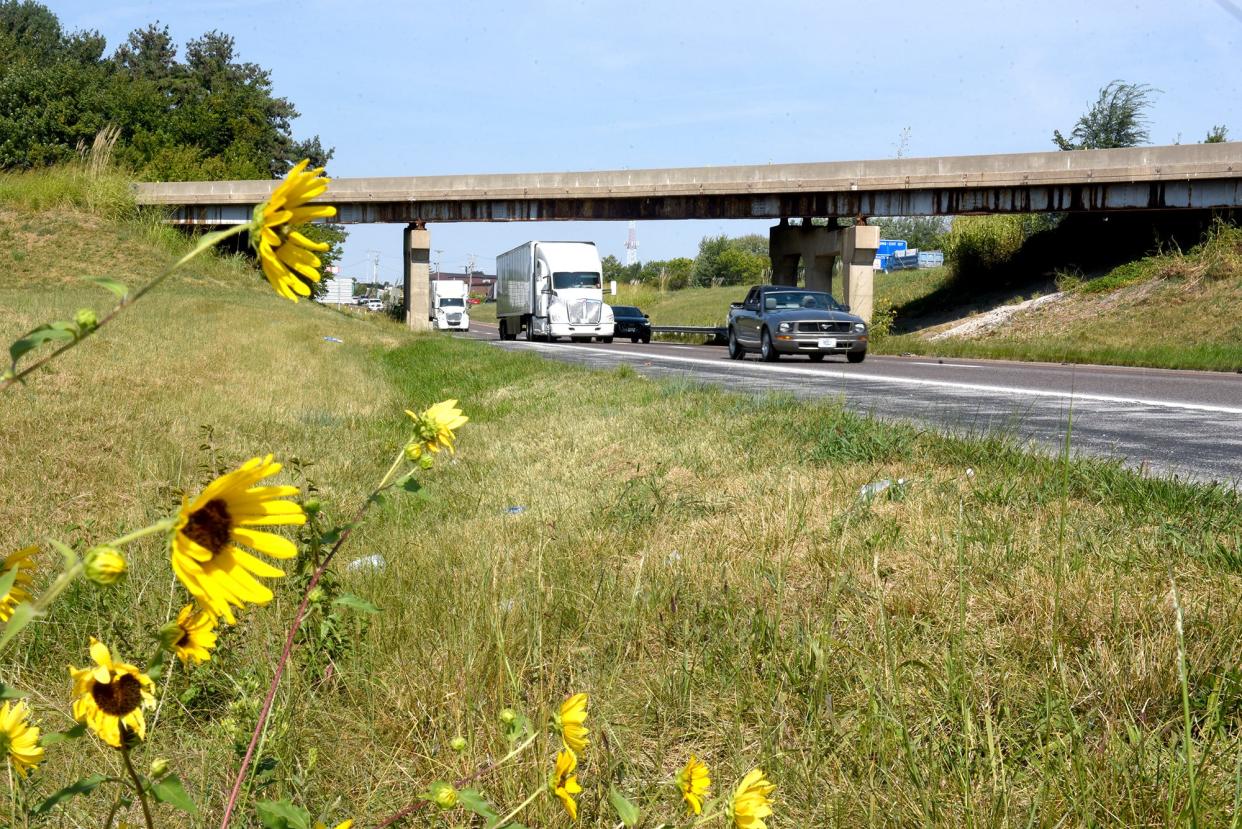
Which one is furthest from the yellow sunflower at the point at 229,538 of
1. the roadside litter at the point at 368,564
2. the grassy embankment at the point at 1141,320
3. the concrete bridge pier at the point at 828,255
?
the concrete bridge pier at the point at 828,255

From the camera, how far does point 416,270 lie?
55094 millimetres

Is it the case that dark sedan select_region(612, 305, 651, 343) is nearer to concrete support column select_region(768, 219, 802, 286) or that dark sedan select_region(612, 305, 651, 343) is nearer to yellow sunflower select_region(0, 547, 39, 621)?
concrete support column select_region(768, 219, 802, 286)

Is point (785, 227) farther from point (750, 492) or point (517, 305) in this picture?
point (750, 492)

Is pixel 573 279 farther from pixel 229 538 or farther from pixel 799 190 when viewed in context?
pixel 229 538

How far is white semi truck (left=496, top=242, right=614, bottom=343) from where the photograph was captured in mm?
43469

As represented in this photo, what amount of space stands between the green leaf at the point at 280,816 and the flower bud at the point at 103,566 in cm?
62

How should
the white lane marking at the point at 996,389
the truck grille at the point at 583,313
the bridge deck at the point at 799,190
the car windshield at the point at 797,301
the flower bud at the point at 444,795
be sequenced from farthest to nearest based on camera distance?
the truck grille at the point at 583,313, the bridge deck at the point at 799,190, the car windshield at the point at 797,301, the white lane marking at the point at 996,389, the flower bud at the point at 444,795

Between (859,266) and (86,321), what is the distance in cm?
4353

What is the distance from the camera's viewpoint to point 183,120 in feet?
264

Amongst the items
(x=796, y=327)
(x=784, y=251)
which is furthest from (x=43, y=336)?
(x=784, y=251)

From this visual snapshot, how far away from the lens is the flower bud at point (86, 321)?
3.72 ft

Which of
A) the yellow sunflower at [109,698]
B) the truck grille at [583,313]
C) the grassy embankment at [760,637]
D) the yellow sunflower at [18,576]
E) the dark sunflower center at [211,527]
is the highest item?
the truck grille at [583,313]

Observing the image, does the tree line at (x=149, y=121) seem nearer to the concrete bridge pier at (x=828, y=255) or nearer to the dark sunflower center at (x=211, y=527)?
the concrete bridge pier at (x=828, y=255)

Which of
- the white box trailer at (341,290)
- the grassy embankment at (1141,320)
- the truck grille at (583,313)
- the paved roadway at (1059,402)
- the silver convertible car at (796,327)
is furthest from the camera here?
the white box trailer at (341,290)
